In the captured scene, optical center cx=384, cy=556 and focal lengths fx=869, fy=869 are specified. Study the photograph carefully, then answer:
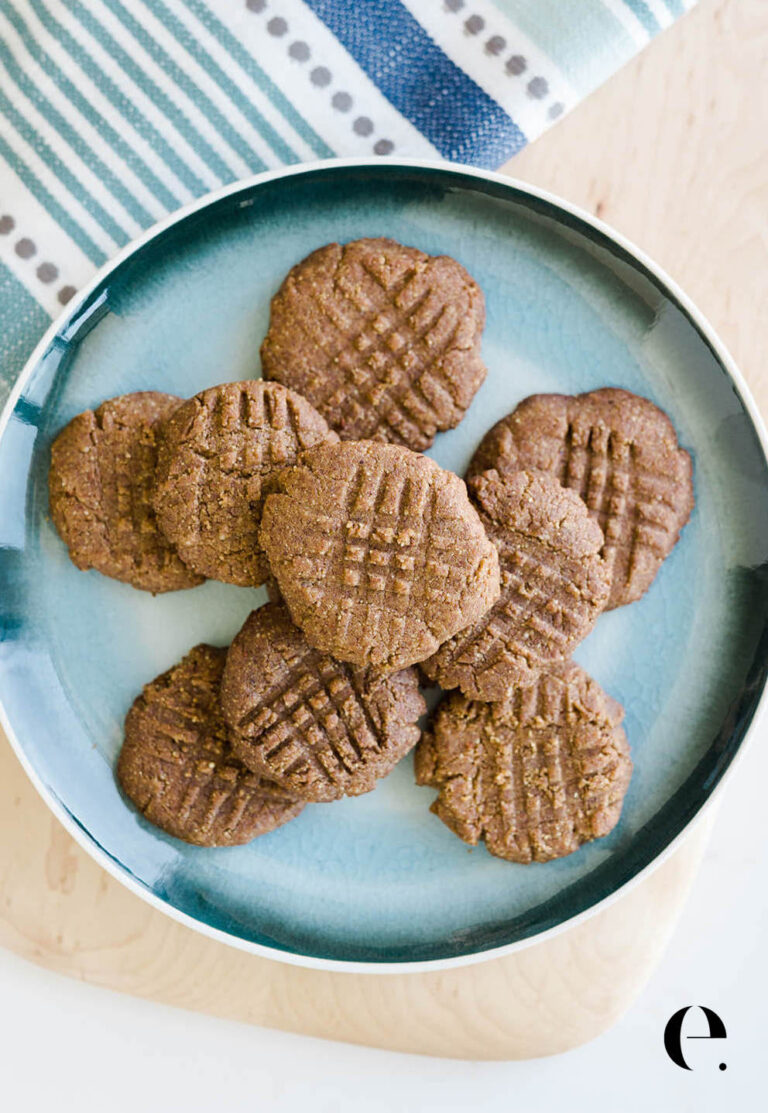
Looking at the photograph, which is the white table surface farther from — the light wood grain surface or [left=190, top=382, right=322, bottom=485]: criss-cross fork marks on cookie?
[left=190, top=382, right=322, bottom=485]: criss-cross fork marks on cookie

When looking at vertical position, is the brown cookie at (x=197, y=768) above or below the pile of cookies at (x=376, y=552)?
below

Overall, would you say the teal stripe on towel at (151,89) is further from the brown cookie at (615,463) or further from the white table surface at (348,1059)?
the white table surface at (348,1059)

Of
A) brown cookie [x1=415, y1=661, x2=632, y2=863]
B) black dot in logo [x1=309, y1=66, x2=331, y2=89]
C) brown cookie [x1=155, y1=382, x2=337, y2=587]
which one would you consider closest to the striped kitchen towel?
black dot in logo [x1=309, y1=66, x2=331, y2=89]

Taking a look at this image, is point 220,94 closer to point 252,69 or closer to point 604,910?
point 252,69

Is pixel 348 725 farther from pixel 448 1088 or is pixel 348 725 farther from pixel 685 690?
pixel 448 1088

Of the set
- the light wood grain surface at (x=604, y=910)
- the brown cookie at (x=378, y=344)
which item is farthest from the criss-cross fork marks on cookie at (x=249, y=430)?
the light wood grain surface at (x=604, y=910)

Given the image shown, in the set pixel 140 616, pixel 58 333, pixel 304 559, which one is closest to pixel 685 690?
pixel 304 559
